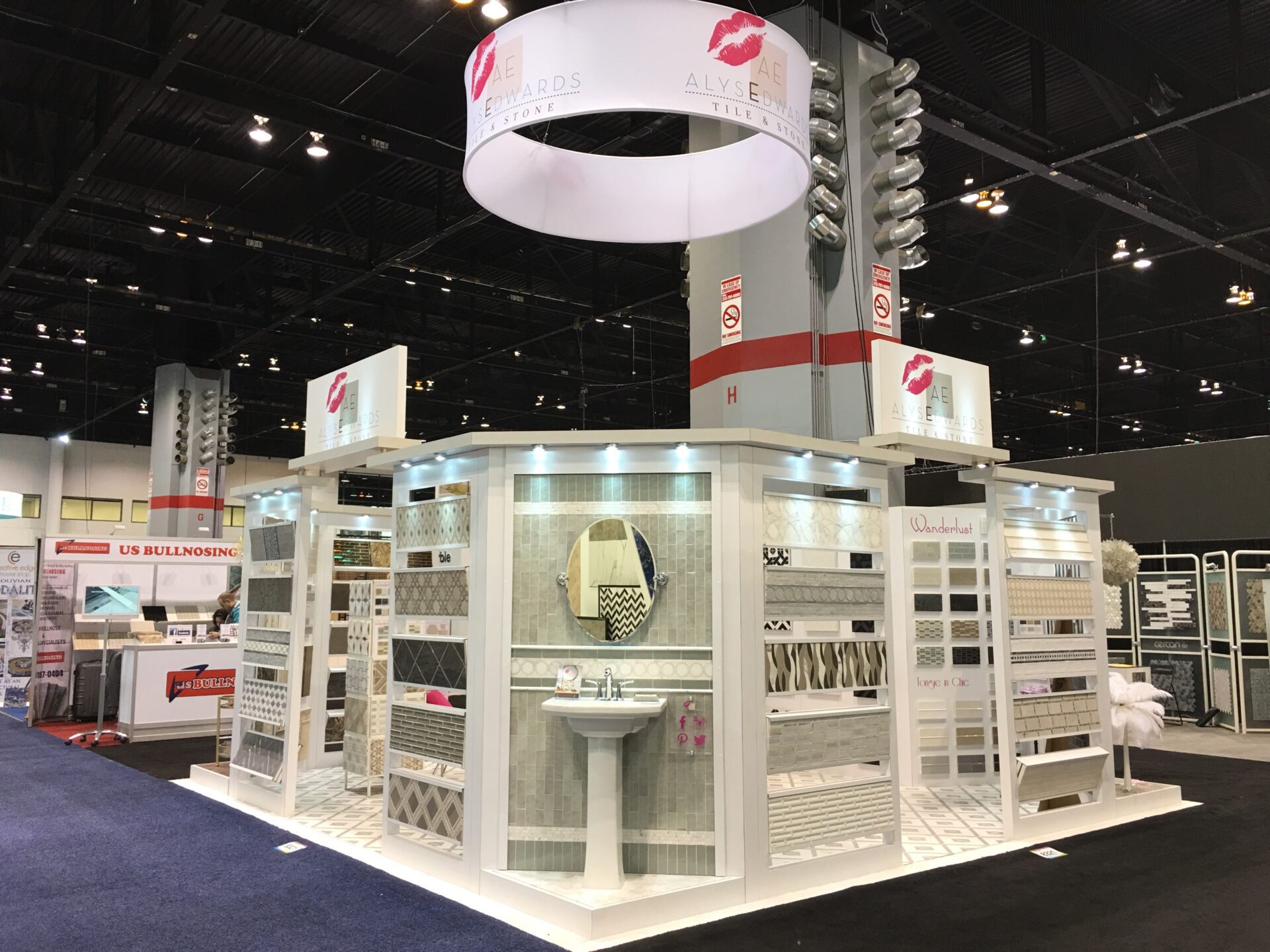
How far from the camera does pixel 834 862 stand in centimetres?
479

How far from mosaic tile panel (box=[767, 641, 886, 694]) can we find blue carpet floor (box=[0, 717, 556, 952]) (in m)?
1.68

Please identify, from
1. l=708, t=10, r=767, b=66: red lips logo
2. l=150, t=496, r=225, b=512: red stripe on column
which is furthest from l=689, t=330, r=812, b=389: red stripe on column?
l=150, t=496, r=225, b=512: red stripe on column

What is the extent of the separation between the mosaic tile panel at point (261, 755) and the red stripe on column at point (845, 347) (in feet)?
14.9

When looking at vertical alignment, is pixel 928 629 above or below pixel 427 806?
above

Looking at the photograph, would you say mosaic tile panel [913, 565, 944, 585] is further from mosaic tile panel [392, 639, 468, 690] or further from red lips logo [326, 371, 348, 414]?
red lips logo [326, 371, 348, 414]

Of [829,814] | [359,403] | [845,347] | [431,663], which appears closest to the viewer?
[829,814]

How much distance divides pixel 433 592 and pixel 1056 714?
3.94 metres

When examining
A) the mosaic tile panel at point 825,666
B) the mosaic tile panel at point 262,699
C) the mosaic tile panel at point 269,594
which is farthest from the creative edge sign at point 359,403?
the mosaic tile panel at point 825,666

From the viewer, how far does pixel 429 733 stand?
4.98 metres

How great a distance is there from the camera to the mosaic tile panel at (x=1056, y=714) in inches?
231

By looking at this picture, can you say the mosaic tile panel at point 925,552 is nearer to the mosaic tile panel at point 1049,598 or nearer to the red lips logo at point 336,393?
the mosaic tile panel at point 1049,598

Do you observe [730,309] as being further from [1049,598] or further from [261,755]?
[261,755]

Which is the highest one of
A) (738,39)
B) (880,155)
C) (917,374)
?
(880,155)

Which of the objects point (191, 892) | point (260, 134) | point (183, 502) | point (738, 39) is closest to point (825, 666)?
point (738, 39)
